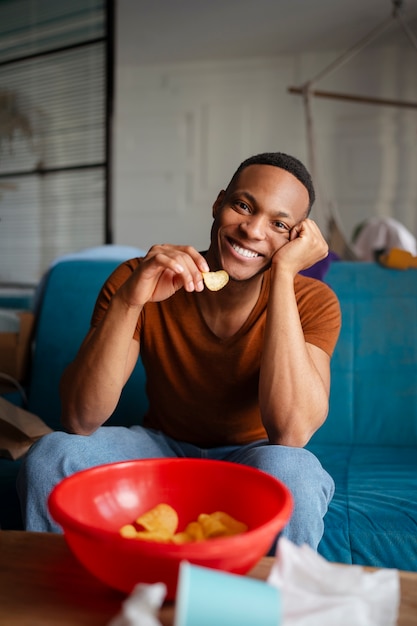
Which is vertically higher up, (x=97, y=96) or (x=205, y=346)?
(x=97, y=96)

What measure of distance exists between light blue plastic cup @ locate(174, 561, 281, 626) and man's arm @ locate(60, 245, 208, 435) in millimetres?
561

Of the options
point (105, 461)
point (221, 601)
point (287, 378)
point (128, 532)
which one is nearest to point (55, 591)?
point (128, 532)

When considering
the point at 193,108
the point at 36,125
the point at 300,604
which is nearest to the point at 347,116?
the point at 193,108

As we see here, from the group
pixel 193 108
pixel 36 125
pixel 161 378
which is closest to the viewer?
pixel 161 378

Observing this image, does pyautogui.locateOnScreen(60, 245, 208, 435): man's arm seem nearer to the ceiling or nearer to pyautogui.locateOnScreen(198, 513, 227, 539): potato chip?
pyautogui.locateOnScreen(198, 513, 227, 539): potato chip

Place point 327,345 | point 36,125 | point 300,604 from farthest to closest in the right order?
point 36,125, point 327,345, point 300,604

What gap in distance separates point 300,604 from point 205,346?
28.3 inches

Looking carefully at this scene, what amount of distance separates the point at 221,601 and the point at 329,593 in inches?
4.6

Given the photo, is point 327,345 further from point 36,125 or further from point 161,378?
point 36,125

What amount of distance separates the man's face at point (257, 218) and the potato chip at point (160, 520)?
55 cm

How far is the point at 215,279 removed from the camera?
1.09m

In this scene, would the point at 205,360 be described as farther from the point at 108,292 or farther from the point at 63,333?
the point at 63,333

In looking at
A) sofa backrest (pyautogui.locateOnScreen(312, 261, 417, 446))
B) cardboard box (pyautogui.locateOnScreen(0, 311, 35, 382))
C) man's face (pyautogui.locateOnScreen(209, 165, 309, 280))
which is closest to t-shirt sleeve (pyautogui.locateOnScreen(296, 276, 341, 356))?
man's face (pyautogui.locateOnScreen(209, 165, 309, 280))

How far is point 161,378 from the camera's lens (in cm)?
129
